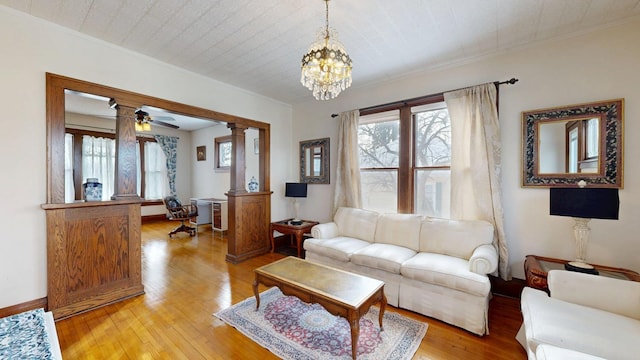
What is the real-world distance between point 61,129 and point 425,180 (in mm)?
4135

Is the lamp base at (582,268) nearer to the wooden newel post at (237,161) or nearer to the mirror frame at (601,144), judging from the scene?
the mirror frame at (601,144)

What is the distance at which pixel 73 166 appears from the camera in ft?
18.3

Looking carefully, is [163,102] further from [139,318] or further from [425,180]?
[425,180]

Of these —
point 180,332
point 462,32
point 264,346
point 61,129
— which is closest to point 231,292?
point 180,332

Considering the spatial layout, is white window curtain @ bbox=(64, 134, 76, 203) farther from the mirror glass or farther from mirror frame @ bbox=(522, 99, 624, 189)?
the mirror glass

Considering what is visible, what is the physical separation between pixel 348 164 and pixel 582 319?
2.85m

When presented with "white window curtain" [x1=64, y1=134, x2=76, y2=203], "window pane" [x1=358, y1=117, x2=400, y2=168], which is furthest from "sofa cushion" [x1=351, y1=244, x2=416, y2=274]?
"white window curtain" [x1=64, y1=134, x2=76, y2=203]

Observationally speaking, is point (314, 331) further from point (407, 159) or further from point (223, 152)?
point (223, 152)

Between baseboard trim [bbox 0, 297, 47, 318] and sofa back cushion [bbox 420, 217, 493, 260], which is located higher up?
sofa back cushion [bbox 420, 217, 493, 260]

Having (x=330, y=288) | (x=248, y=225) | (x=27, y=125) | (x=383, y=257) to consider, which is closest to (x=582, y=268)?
(x=383, y=257)

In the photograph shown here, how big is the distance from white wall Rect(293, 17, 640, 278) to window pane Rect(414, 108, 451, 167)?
33 cm

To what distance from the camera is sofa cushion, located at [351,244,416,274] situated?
258cm

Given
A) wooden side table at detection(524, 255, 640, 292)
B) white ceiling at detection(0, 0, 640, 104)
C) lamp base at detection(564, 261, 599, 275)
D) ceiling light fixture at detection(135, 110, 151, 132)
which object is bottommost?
wooden side table at detection(524, 255, 640, 292)

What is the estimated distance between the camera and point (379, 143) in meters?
3.79
